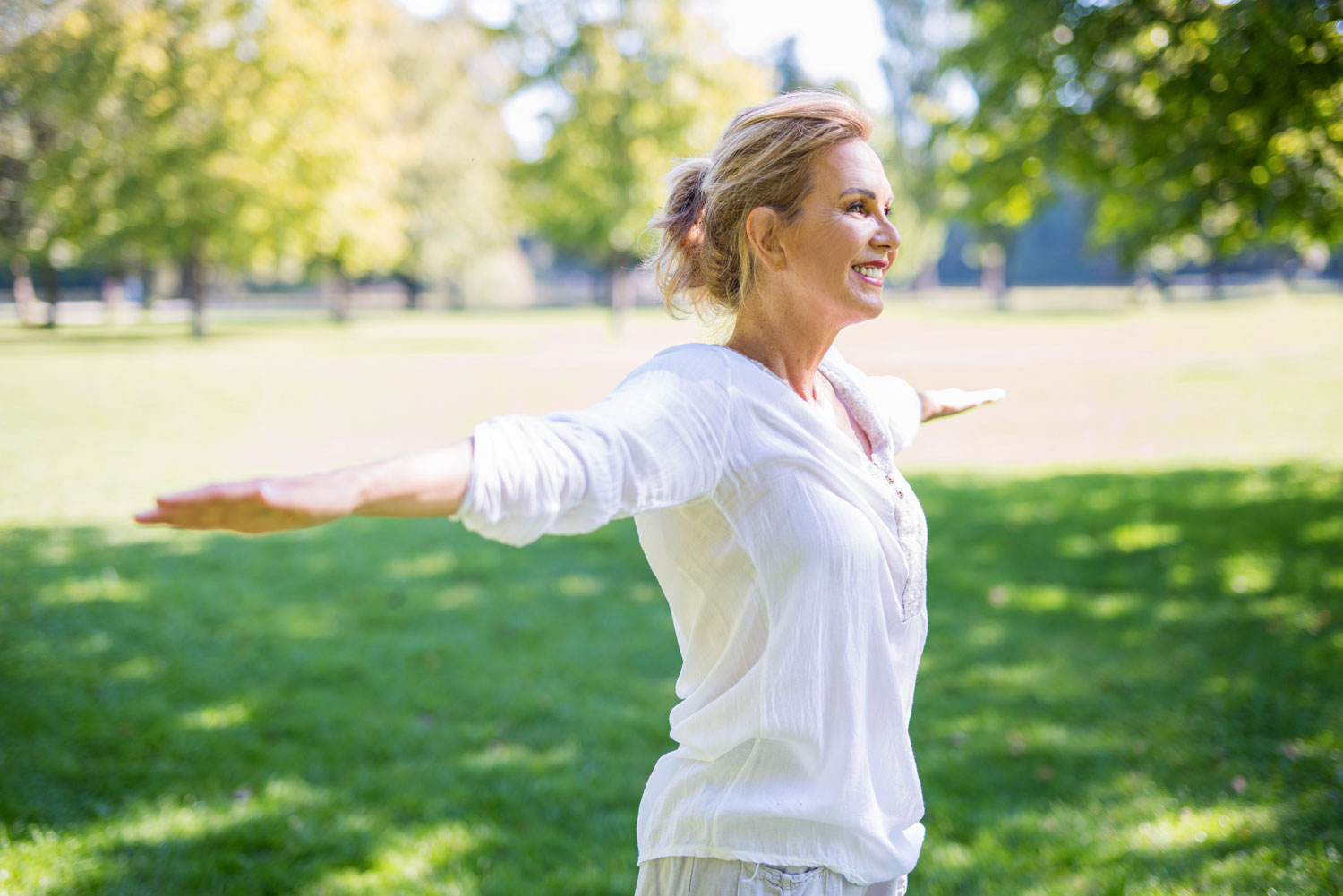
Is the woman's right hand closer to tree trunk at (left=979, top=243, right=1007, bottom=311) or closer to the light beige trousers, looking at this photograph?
the light beige trousers

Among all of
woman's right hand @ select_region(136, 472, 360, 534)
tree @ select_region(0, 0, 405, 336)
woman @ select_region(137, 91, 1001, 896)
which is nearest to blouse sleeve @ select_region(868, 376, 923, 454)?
woman @ select_region(137, 91, 1001, 896)

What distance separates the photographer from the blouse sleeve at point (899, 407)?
235cm

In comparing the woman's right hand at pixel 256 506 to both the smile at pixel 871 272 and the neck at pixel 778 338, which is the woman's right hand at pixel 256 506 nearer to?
the neck at pixel 778 338

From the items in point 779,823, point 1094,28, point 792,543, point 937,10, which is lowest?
point 779,823

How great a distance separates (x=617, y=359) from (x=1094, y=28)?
1887 cm

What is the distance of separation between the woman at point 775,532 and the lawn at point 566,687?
7.37 feet

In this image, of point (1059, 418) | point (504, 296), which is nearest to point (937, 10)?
point (504, 296)

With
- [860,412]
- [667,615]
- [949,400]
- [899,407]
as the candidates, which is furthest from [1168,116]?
[860,412]

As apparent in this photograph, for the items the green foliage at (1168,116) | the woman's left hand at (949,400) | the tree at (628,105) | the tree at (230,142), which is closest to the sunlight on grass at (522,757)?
the woman's left hand at (949,400)

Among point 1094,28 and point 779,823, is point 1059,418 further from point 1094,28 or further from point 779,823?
point 779,823

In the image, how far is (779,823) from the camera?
69.6 inches

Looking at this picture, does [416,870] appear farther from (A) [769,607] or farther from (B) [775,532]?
(B) [775,532]

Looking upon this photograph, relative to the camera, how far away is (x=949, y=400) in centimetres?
265

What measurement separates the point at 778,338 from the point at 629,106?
3158 cm
